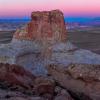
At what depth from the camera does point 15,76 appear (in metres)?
7.73

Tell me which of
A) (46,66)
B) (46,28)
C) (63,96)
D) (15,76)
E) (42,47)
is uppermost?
(46,28)

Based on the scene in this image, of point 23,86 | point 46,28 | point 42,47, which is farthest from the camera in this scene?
point 46,28

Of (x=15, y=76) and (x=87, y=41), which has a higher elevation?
(x=15, y=76)

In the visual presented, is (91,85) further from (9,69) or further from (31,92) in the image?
(9,69)

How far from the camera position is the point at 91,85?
7.29 m

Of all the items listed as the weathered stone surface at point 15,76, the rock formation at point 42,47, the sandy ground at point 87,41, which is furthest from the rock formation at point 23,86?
the sandy ground at point 87,41

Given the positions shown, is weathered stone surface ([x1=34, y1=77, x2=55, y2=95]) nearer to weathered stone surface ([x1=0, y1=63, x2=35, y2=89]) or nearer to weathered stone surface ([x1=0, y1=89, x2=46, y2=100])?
weathered stone surface ([x1=0, y1=63, x2=35, y2=89])

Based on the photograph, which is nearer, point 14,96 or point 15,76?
point 14,96

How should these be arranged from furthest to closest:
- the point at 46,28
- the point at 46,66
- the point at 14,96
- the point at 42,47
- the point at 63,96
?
the point at 46,28 → the point at 42,47 → the point at 46,66 → the point at 63,96 → the point at 14,96

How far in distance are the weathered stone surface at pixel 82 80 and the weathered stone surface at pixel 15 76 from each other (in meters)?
0.58

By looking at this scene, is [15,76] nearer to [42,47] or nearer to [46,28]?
[42,47]

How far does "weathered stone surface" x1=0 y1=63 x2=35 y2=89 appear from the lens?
761cm

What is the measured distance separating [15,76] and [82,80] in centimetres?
120

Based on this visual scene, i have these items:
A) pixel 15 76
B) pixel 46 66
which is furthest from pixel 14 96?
pixel 46 66
